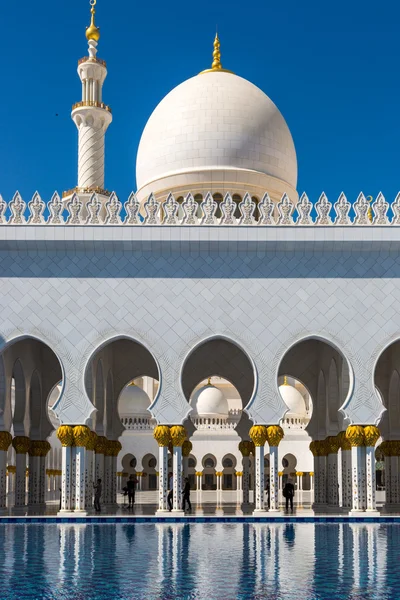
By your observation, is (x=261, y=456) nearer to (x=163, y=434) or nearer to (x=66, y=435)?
(x=163, y=434)

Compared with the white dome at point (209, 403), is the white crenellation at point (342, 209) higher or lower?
higher

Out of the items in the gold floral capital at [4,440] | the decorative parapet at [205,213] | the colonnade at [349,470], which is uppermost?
the decorative parapet at [205,213]

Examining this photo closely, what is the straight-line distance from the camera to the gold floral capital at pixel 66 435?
12.0 metres

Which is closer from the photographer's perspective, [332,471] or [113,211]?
[113,211]

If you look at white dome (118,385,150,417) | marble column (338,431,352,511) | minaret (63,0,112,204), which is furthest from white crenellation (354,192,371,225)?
white dome (118,385,150,417)

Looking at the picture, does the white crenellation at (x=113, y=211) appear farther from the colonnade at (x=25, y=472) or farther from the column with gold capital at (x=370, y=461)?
the column with gold capital at (x=370, y=461)

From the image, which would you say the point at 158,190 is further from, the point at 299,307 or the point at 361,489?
the point at 361,489

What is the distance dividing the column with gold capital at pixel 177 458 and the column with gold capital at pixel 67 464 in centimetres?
141

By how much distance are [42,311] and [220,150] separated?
5162 mm

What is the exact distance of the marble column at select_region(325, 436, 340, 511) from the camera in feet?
49.5

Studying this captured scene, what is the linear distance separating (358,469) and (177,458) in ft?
8.18

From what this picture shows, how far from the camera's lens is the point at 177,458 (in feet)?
39.9

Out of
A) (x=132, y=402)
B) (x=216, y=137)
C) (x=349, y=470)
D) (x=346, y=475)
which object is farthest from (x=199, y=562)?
(x=132, y=402)

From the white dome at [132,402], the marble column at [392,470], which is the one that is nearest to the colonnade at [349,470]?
the marble column at [392,470]
